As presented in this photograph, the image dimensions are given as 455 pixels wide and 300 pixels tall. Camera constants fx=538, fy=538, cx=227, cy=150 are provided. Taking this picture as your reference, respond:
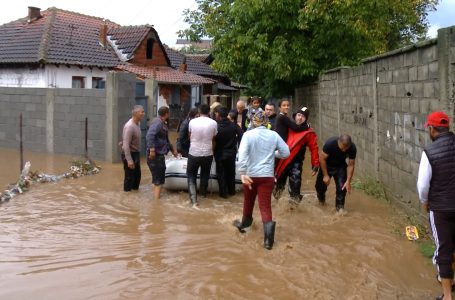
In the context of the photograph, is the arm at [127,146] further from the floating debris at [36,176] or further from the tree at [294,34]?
the tree at [294,34]

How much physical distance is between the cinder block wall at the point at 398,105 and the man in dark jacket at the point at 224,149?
8.76 ft

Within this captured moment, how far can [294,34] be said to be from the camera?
19516mm

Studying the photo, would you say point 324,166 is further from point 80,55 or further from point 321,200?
point 80,55

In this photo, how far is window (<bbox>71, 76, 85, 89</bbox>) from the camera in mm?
23916

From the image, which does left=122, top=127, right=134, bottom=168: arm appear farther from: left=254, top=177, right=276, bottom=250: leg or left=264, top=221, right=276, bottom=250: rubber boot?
left=264, top=221, right=276, bottom=250: rubber boot

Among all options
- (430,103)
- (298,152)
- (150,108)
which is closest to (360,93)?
(298,152)

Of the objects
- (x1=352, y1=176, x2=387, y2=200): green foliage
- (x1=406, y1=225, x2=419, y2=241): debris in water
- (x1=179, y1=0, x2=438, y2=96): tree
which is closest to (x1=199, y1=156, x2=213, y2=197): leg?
(x1=352, y1=176, x2=387, y2=200): green foliage

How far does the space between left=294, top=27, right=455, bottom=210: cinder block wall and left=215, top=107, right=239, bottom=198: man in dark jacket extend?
267cm

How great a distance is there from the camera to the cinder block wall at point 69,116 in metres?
13.9

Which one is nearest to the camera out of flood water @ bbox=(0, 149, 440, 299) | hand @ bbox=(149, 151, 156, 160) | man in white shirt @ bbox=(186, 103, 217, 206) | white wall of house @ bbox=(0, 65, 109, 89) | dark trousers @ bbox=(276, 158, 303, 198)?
flood water @ bbox=(0, 149, 440, 299)

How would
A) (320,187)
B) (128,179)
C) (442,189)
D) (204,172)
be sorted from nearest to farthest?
(442,189) → (320,187) → (204,172) → (128,179)

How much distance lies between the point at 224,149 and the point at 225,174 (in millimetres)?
507

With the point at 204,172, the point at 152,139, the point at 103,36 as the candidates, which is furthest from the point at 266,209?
the point at 103,36

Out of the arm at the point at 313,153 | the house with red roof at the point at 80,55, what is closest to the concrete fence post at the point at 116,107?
the arm at the point at 313,153
